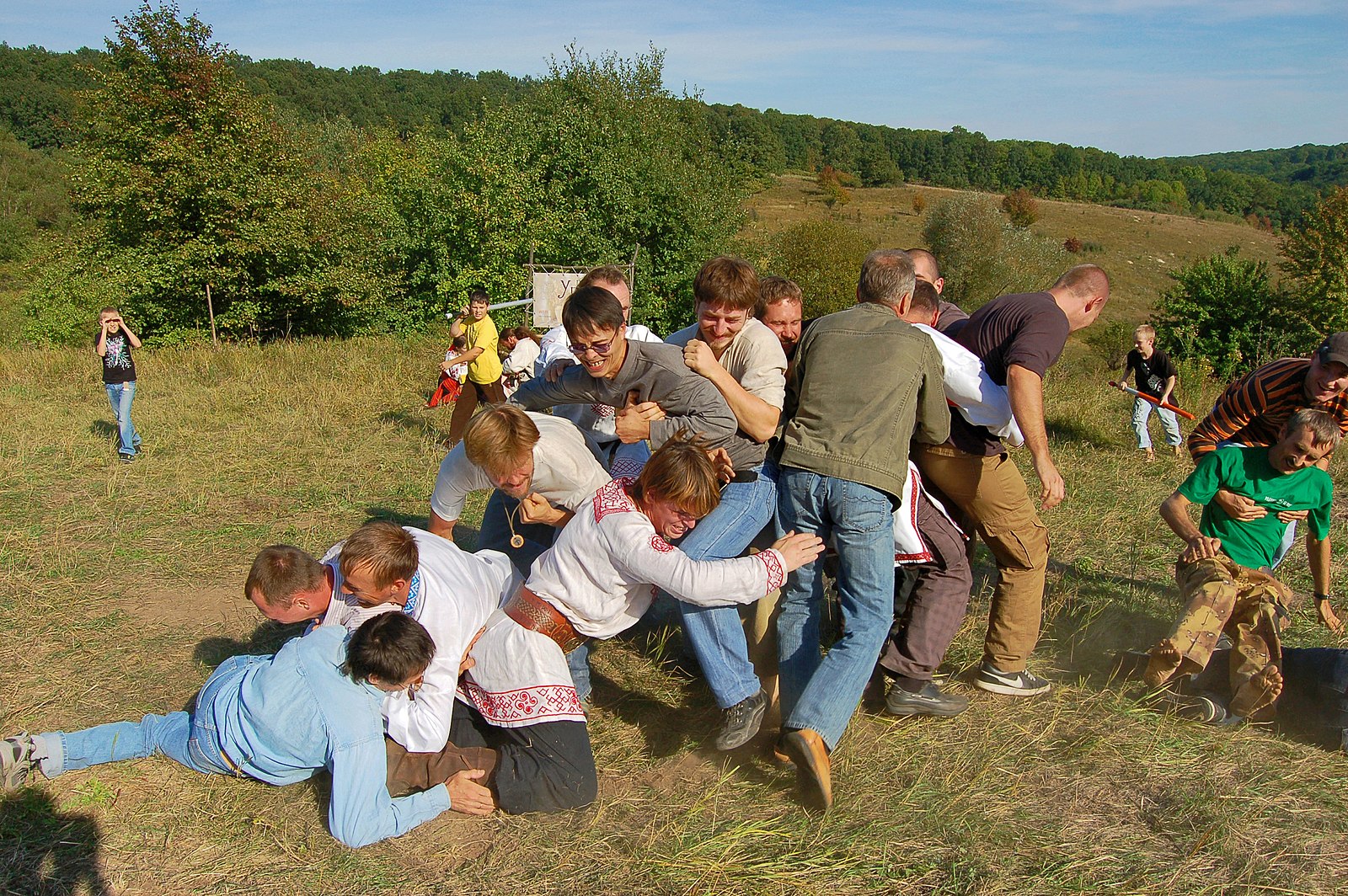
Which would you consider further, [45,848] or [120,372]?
[120,372]

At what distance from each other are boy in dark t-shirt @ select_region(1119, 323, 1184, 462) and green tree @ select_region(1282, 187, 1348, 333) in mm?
16283

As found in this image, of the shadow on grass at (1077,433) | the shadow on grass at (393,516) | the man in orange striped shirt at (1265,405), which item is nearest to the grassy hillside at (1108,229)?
→ the shadow on grass at (1077,433)

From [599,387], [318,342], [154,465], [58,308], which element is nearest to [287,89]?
[58,308]

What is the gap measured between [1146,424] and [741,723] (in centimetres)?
735

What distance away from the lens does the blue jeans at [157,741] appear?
125 inches

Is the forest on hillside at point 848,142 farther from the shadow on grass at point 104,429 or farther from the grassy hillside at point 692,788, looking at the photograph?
the grassy hillside at point 692,788

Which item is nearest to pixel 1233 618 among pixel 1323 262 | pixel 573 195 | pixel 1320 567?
pixel 1320 567

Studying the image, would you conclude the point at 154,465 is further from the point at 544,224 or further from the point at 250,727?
the point at 544,224

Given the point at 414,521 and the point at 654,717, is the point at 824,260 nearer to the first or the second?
the point at 414,521

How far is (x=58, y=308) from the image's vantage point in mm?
20312

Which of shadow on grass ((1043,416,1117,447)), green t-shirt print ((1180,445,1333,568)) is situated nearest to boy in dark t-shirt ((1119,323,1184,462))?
A: shadow on grass ((1043,416,1117,447))

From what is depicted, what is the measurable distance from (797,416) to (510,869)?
188 centimetres

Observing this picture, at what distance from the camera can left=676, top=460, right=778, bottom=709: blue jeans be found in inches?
127

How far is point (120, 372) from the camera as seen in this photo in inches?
316
